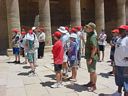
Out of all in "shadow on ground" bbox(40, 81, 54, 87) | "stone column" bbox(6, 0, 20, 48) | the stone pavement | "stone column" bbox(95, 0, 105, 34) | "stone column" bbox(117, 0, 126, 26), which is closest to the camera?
the stone pavement

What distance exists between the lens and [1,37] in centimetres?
2323

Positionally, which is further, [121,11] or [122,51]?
[121,11]

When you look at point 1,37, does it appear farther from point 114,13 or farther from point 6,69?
point 114,13

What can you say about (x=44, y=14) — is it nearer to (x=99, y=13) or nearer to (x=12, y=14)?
(x=12, y=14)

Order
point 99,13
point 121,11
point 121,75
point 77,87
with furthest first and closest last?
point 121,11
point 99,13
point 77,87
point 121,75

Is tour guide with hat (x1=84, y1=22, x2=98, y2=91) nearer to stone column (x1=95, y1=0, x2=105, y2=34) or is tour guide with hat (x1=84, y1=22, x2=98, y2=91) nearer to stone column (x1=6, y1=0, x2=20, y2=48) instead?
stone column (x1=6, y1=0, x2=20, y2=48)

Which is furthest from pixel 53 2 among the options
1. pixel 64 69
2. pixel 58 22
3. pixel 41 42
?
pixel 64 69

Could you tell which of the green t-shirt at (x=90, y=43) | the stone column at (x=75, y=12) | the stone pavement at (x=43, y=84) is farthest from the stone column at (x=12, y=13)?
the green t-shirt at (x=90, y=43)

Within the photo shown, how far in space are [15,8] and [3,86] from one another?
9979 millimetres

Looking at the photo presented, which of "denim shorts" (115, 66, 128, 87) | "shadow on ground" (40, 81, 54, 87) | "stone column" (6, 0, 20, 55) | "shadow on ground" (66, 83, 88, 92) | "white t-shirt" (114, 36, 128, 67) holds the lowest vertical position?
"shadow on ground" (66, 83, 88, 92)

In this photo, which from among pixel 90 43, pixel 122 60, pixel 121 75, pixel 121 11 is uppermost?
pixel 121 11

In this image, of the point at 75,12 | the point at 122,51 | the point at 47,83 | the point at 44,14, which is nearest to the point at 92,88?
the point at 47,83

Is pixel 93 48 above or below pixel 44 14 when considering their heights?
below

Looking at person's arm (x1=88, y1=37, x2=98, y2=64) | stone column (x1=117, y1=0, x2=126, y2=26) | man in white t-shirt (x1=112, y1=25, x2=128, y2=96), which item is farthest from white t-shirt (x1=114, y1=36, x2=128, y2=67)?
stone column (x1=117, y1=0, x2=126, y2=26)
